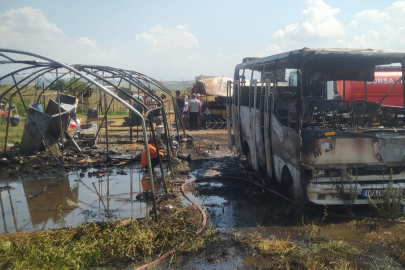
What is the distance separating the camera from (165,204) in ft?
23.8

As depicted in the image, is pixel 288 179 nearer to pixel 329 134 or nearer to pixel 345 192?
pixel 345 192

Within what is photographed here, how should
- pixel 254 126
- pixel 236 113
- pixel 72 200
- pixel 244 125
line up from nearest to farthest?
pixel 72 200
pixel 254 126
pixel 244 125
pixel 236 113

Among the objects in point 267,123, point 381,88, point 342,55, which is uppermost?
point 342,55

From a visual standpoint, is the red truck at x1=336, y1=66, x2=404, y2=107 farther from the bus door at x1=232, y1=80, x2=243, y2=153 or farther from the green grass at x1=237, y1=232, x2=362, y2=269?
the green grass at x1=237, y1=232, x2=362, y2=269

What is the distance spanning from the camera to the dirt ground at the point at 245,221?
16.2ft

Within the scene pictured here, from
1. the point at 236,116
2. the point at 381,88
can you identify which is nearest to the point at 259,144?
the point at 236,116

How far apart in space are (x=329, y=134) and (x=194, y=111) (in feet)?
45.8

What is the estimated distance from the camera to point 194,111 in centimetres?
1975

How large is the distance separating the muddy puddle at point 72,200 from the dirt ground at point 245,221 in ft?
2.18

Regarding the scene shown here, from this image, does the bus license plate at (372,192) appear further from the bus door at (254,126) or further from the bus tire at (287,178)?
the bus door at (254,126)

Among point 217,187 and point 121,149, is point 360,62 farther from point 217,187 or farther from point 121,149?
point 121,149

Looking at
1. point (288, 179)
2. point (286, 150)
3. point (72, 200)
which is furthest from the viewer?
point (72, 200)

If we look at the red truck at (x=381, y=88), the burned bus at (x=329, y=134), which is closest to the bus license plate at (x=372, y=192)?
the burned bus at (x=329, y=134)

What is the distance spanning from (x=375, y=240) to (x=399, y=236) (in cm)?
42
